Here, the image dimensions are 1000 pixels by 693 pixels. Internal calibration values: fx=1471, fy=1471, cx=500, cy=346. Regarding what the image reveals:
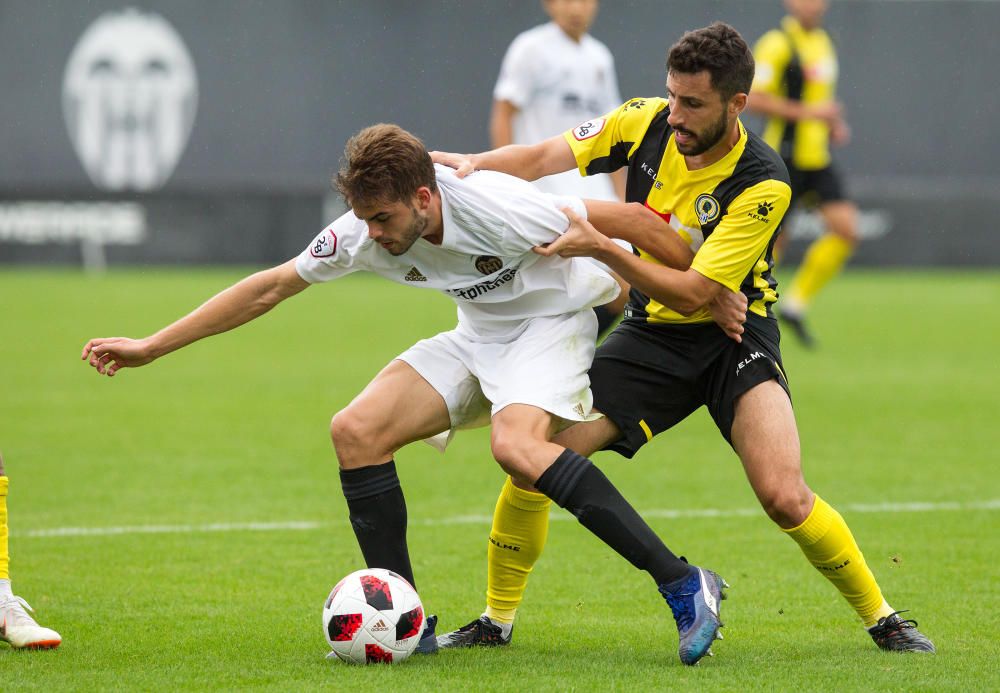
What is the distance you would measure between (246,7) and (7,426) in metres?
12.9

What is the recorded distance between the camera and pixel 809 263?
13203 millimetres

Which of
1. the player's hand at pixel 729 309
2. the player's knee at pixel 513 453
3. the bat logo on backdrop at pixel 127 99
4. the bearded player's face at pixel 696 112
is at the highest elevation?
the bearded player's face at pixel 696 112

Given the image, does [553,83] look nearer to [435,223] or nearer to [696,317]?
[696,317]

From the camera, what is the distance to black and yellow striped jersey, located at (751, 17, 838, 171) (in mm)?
12828

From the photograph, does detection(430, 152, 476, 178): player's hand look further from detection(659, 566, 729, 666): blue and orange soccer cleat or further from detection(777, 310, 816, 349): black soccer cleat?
detection(777, 310, 816, 349): black soccer cleat

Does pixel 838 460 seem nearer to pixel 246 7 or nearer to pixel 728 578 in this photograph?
pixel 728 578

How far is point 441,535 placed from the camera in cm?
652

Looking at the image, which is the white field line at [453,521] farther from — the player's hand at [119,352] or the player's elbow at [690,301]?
the player's elbow at [690,301]

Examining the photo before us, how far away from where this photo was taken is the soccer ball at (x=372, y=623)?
448 centimetres

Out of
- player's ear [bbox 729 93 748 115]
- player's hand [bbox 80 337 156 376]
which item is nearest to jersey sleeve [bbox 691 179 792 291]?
player's ear [bbox 729 93 748 115]

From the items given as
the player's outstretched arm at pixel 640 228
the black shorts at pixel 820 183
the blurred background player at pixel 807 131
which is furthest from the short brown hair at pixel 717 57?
the black shorts at pixel 820 183

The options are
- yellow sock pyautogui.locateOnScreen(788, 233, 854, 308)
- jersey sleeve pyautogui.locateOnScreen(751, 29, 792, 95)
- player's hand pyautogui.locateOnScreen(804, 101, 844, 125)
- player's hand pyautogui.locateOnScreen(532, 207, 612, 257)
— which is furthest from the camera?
yellow sock pyautogui.locateOnScreen(788, 233, 854, 308)

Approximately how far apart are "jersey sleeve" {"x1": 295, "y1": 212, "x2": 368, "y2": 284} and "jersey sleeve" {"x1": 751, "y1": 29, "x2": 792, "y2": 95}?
28.3 feet

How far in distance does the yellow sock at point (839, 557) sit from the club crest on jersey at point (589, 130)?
148 cm
